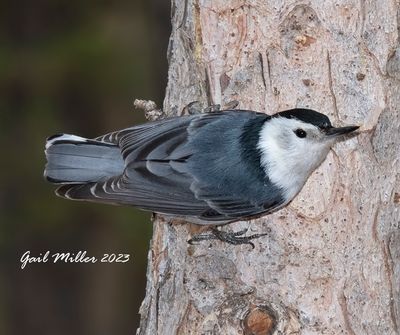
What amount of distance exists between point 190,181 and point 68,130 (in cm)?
243

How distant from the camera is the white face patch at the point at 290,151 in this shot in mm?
2900

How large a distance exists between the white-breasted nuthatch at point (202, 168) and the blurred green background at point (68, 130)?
188cm

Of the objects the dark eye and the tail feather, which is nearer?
the dark eye

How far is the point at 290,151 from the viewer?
300 cm

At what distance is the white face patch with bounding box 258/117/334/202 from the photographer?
114 inches

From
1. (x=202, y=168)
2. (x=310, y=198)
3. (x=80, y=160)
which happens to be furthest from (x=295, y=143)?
(x=80, y=160)

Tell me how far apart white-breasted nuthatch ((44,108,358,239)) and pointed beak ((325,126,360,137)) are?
9 centimetres

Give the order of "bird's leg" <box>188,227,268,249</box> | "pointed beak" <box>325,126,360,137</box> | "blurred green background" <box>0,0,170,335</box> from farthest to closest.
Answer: "blurred green background" <box>0,0,170,335</box> → "bird's leg" <box>188,227,268,249</box> → "pointed beak" <box>325,126,360,137</box>

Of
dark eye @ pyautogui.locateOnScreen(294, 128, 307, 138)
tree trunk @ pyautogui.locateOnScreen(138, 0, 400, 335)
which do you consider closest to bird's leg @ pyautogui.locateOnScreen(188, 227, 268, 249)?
tree trunk @ pyautogui.locateOnScreen(138, 0, 400, 335)

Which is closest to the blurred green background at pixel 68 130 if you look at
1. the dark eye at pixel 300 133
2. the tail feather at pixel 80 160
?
the tail feather at pixel 80 160

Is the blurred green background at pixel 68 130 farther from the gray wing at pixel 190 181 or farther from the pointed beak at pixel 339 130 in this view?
the pointed beak at pixel 339 130

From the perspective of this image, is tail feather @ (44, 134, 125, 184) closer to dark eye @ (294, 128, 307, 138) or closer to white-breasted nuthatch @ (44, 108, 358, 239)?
white-breasted nuthatch @ (44, 108, 358, 239)

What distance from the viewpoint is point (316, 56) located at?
3004 mm

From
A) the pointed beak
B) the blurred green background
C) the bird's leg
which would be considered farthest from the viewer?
the blurred green background
